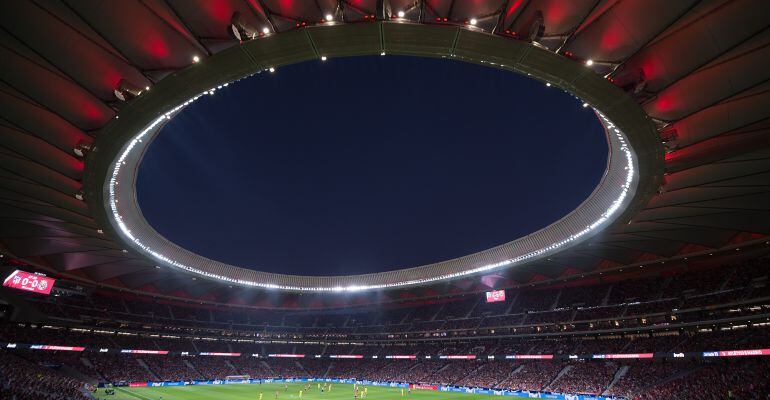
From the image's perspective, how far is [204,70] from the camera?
49.8ft

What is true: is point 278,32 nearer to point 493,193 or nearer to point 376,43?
point 376,43

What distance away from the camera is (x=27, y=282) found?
3988cm

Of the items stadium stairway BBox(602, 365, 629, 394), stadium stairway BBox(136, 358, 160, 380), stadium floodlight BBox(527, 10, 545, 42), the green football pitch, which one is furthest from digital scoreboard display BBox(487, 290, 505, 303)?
stadium stairway BBox(136, 358, 160, 380)

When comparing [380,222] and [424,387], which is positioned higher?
[380,222]

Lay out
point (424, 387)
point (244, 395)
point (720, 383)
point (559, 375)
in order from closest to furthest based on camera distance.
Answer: point (720, 383) < point (559, 375) < point (244, 395) < point (424, 387)

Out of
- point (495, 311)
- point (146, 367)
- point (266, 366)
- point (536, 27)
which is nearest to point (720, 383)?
point (495, 311)

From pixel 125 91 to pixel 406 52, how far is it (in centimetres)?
1151

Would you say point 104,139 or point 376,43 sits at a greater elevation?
point 376,43

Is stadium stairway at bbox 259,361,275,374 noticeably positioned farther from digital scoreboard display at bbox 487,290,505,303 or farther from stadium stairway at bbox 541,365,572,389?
stadium stairway at bbox 541,365,572,389

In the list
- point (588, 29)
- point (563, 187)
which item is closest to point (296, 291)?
point (563, 187)

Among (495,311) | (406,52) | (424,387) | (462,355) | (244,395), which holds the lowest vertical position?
(424,387)

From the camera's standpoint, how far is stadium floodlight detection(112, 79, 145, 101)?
1599 cm

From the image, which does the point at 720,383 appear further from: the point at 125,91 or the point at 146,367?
the point at 146,367

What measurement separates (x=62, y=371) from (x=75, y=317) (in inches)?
346
